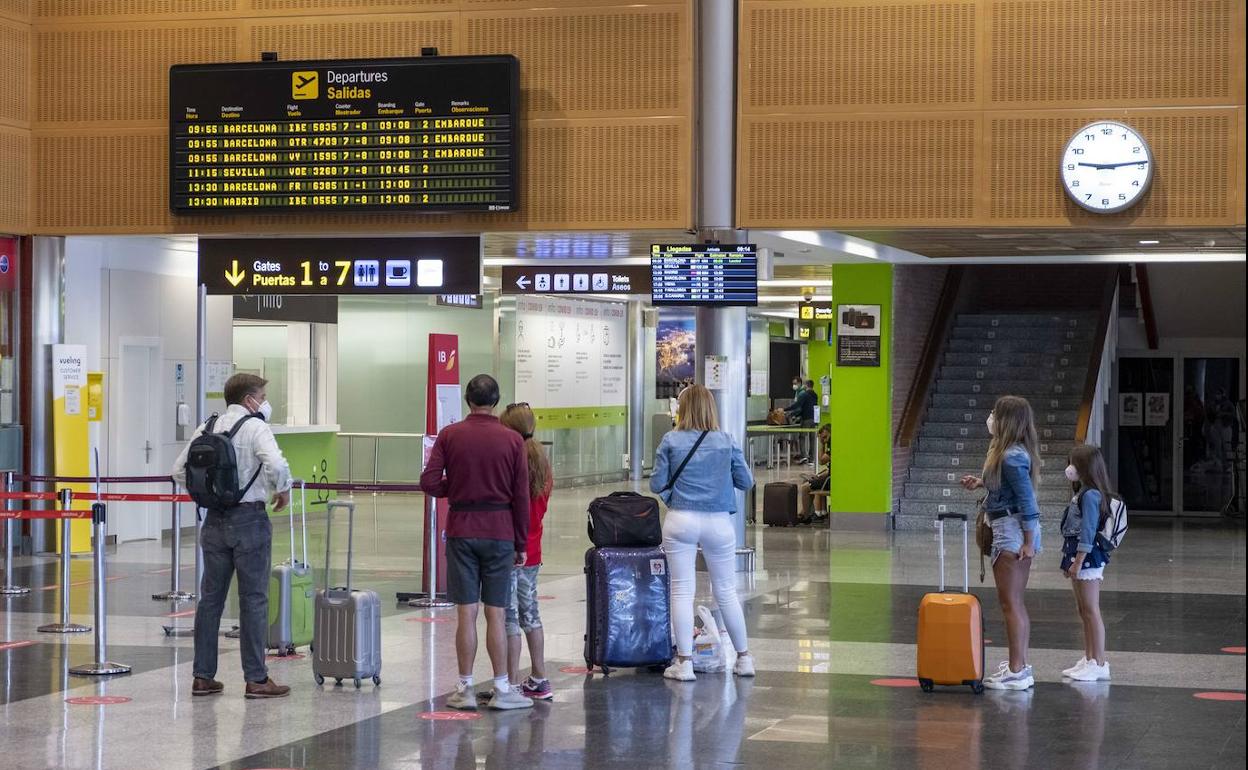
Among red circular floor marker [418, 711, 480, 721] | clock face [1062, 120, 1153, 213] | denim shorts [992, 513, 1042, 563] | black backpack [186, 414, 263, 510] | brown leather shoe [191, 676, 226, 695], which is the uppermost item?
clock face [1062, 120, 1153, 213]

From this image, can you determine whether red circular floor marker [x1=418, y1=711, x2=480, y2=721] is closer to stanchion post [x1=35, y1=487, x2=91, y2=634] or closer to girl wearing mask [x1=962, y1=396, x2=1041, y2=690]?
girl wearing mask [x1=962, y1=396, x2=1041, y2=690]

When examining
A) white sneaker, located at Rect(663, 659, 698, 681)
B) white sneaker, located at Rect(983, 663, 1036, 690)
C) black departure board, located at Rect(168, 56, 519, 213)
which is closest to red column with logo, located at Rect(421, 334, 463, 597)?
black departure board, located at Rect(168, 56, 519, 213)

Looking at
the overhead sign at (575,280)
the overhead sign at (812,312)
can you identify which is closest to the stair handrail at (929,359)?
the overhead sign at (812,312)

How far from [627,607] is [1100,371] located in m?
12.3

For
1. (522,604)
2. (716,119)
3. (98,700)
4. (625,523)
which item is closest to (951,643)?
(625,523)

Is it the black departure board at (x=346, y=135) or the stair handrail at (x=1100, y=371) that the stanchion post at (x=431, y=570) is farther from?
the stair handrail at (x=1100, y=371)

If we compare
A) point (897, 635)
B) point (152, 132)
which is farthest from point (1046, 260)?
point (152, 132)

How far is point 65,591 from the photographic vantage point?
9859 mm

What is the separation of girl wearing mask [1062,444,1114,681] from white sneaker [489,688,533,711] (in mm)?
2852

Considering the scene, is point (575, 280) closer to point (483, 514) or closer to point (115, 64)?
point (115, 64)

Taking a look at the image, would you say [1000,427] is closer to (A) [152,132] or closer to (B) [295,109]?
(B) [295,109]

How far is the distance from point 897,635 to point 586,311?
52.7ft

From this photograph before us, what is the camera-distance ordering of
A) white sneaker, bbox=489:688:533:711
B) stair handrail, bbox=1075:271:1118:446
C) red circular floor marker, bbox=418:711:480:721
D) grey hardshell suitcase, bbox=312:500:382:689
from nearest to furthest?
red circular floor marker, bbox=418:711:480:721 → white sneaker, bbox=489:688:533:711 → grey hardshell suitcase, bbox=312:500:382:689 → stair handrail, bbox=1075:271:1118:446

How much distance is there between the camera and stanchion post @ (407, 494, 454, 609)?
12.1 metres
